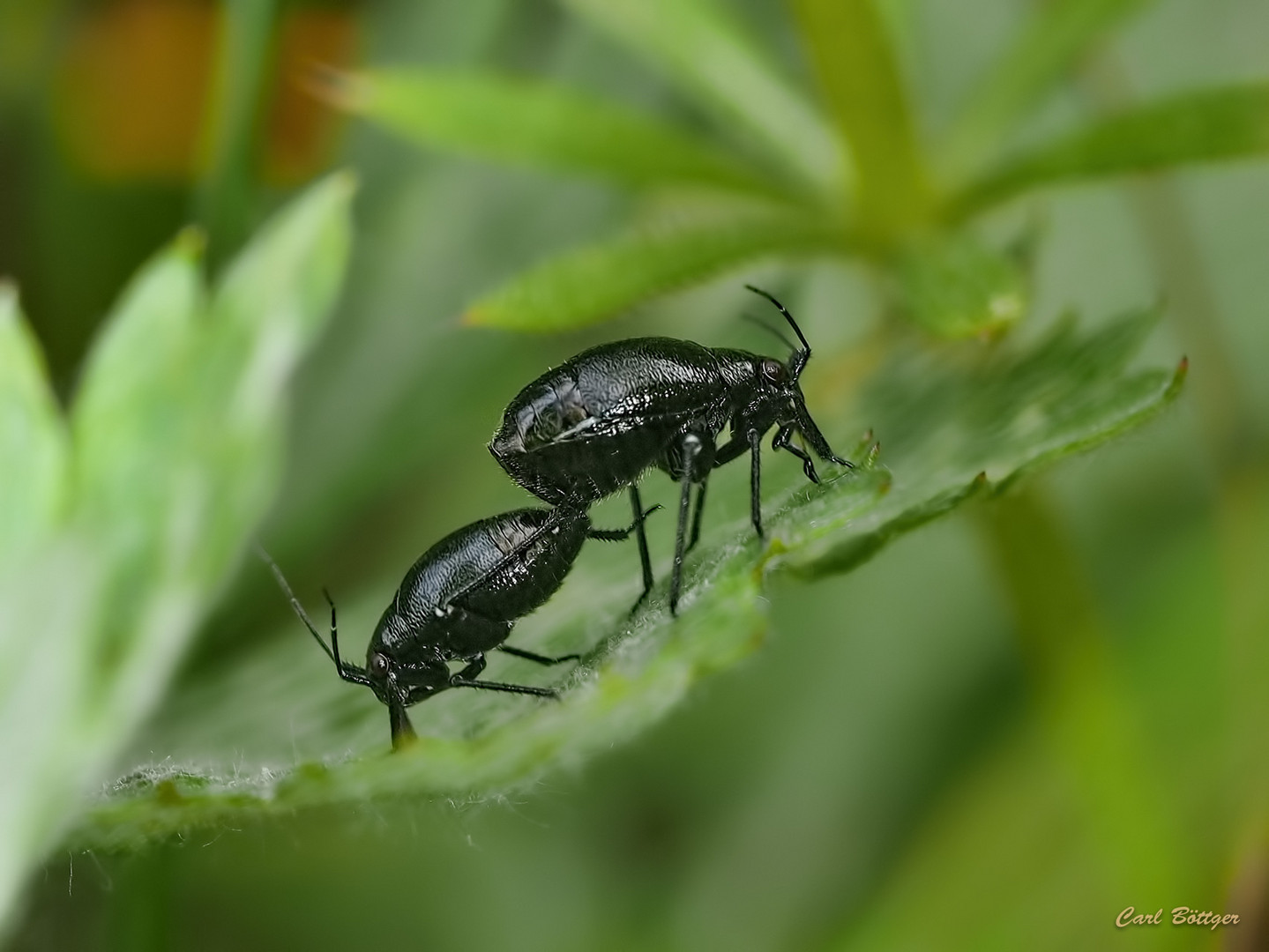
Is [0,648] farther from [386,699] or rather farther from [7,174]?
[7,174]

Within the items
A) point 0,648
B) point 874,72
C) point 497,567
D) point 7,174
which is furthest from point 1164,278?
point 7,174

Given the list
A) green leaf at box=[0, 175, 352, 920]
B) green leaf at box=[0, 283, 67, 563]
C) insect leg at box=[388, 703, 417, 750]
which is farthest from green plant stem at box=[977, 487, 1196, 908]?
green leaf at box=[0, 283, 67, 563]

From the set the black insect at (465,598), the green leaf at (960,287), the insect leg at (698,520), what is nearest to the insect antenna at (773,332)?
the green leaf at (960,287)

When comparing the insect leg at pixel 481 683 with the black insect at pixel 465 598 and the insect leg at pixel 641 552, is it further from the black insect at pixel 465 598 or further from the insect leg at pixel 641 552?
the insect leg at pixel 641 552

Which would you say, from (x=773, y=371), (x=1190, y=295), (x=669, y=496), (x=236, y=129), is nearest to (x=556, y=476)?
(x=773, y=371)

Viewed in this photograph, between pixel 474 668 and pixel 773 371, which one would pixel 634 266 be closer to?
pixel 773 371

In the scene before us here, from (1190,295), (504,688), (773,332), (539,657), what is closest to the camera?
(504,688)
